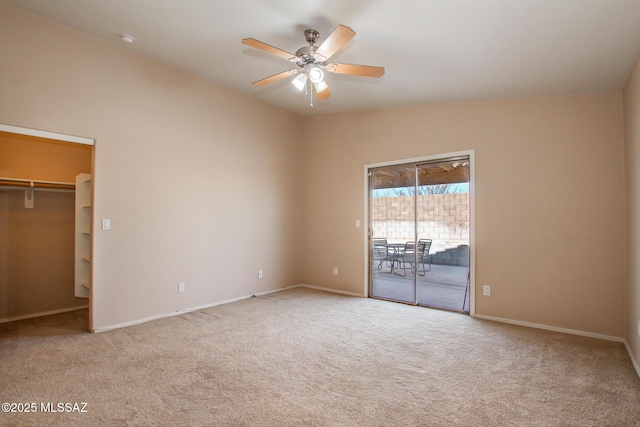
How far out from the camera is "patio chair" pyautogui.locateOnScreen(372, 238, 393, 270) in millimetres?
4945

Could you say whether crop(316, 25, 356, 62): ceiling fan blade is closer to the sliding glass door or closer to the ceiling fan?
the ceiling fan

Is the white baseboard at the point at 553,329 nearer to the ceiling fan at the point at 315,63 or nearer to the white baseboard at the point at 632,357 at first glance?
the white baseboard at the point at 632,357

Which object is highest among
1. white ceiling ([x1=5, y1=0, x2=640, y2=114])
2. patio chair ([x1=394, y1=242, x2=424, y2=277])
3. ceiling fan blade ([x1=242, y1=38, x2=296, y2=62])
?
white ceiling ([x1=5, y1=0, x2=640, y2=114])

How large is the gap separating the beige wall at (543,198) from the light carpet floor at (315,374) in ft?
1.28

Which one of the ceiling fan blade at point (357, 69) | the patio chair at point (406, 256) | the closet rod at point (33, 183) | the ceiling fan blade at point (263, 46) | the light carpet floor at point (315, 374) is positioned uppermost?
the ceiling fan blade at point (263, 46)

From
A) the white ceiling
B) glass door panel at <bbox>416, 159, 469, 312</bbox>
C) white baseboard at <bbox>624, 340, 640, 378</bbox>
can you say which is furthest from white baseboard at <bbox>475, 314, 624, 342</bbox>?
the white ceiling

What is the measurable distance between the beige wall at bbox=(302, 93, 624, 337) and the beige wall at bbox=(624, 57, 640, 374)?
0.58 feet

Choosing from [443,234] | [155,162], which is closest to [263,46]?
[155,162]

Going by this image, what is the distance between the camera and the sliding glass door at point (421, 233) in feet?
14.0

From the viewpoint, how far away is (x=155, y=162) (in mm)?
3848

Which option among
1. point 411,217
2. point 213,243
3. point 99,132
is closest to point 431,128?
point 411,217

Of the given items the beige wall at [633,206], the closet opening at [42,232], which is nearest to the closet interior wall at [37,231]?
the closet opening at [42,232]

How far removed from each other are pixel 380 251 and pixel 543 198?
2.27 metres

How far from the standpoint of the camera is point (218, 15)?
2744mm
